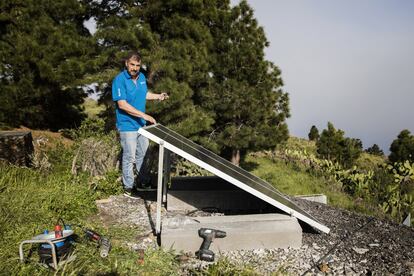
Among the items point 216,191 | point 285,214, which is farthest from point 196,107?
point 285,214

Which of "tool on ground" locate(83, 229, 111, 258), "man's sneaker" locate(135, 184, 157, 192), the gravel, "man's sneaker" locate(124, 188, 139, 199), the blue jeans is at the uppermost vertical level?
the blue jeans

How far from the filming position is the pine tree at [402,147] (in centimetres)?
1820

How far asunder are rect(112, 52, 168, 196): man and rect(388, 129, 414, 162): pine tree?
15.9 meters

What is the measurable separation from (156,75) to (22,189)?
789 centimetres

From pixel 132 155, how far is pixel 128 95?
91 cm

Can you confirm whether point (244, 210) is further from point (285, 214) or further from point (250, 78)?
point (250, 78)

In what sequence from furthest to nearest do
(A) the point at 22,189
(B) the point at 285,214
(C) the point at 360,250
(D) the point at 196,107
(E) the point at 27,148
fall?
(D) the point at 196,107
(E) the point at 27,148
(A) the point at 22,189
(B) the point at 285,214
(C) the point at 360,250

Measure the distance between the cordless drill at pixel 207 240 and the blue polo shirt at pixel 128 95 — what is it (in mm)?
2112

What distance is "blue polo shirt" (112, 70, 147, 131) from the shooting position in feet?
17.2

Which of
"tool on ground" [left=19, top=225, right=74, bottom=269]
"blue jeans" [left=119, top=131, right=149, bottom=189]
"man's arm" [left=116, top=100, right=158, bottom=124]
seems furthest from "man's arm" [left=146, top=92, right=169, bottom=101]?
"tool on ground" [left=19, top=225, right=74, bottom=269]

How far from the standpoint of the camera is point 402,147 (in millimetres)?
18391

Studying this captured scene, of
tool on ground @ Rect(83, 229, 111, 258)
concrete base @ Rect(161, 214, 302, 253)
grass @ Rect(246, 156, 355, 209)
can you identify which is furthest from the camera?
grass @ Rect(246, 156, 355, 209)

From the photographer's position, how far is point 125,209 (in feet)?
18.4

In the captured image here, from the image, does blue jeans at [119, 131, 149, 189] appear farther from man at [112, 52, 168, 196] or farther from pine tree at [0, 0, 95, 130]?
pine tree at [0, 0, 95, 130]
